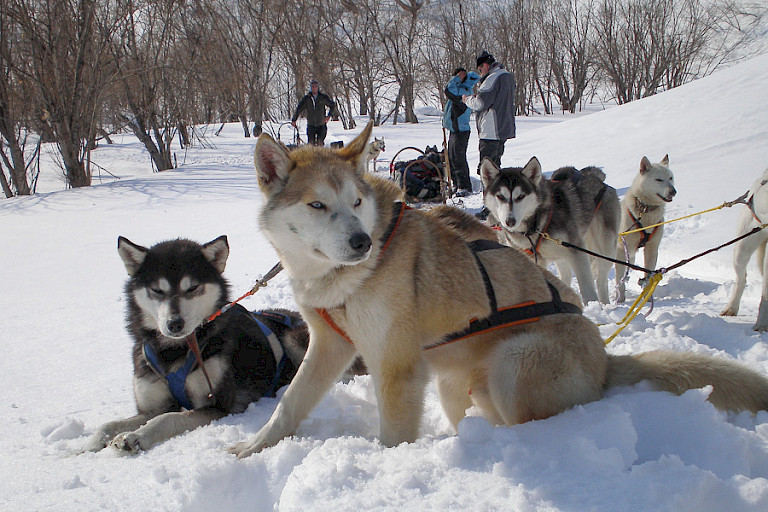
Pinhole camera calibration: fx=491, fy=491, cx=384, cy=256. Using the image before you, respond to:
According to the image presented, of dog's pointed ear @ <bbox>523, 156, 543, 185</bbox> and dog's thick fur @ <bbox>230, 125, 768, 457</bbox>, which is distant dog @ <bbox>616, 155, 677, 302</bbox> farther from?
dog's thick fur @ <bbox>230, 125, 768, 457</bbox>

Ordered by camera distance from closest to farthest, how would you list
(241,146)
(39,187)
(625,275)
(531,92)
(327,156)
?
(327,156) < (625,275) < (39,187) < (241,146) < (531,92)

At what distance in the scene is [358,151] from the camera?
247 centimetres

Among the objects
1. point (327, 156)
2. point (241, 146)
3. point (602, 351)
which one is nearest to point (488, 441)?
point (602, 351)

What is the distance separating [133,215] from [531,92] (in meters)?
34.4

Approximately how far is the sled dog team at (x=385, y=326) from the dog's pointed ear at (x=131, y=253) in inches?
0.5

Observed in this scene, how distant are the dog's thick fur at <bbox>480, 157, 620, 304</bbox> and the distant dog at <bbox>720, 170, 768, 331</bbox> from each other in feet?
4.01

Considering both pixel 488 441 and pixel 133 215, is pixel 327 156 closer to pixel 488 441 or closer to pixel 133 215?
pixel 488 441

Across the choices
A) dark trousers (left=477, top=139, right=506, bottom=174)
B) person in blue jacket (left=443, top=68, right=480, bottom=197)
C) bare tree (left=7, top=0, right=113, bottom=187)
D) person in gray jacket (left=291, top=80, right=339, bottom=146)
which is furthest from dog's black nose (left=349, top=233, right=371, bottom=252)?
bare tree (left=7, top=0, right=113, bottom=187)

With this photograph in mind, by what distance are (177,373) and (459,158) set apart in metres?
8.65

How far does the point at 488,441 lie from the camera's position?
6.04 feet

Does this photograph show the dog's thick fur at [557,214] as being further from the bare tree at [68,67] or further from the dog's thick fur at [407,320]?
the bare tree at [68,67]

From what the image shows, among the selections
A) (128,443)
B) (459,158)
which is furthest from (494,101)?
(128,443)

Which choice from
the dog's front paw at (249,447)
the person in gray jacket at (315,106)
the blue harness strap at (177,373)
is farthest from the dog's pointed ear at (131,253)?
the person in gray jacket at (315,106)

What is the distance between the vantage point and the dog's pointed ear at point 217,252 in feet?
10.3
